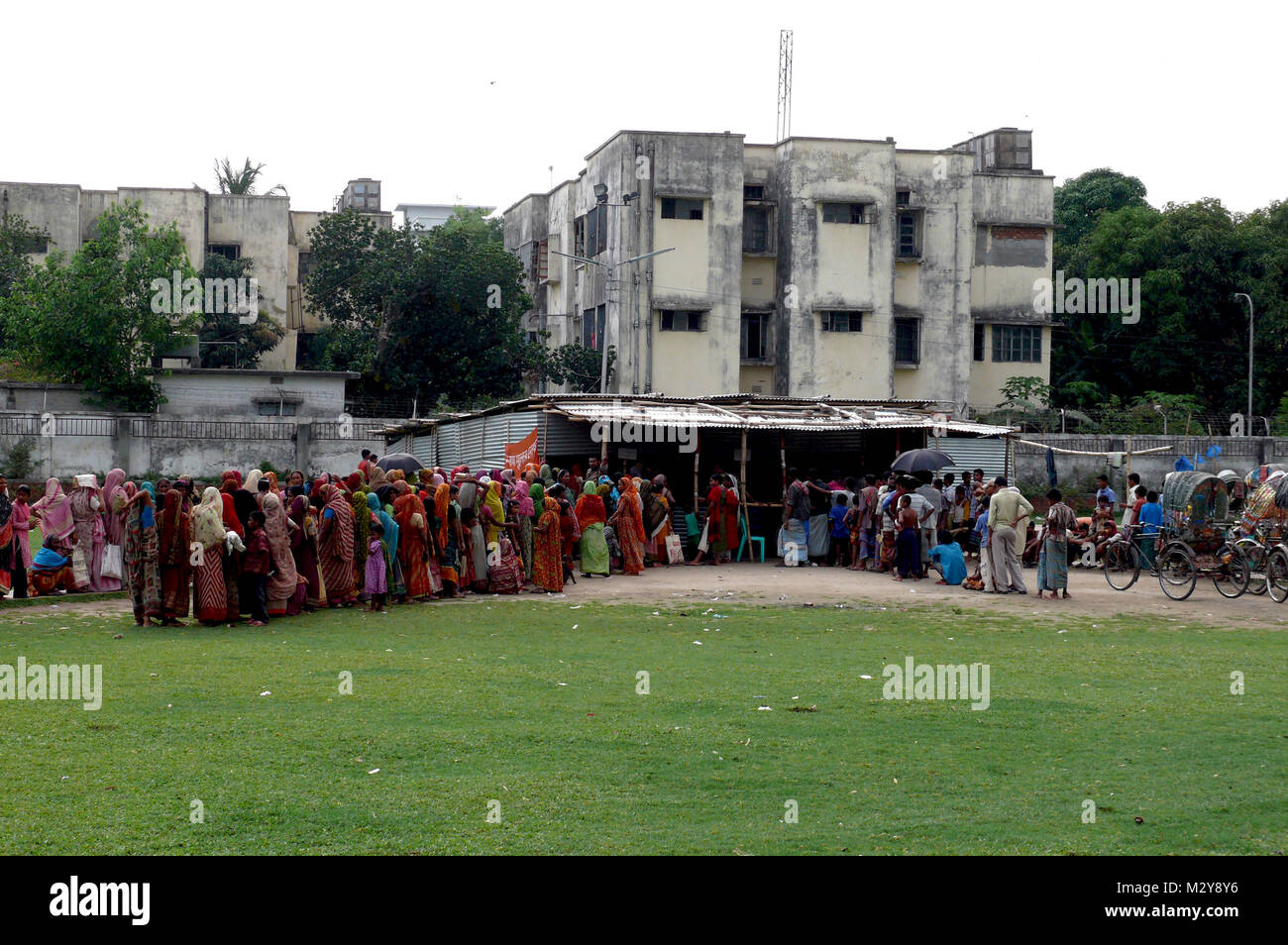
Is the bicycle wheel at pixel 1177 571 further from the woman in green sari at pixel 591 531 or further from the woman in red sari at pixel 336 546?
the woman in red sari at pixel 336 546

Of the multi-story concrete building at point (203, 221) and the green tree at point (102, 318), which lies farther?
the multi-story concrete building at point (203, 221)

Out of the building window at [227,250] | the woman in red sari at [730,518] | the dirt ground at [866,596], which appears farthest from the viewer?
the building window at [227,250]

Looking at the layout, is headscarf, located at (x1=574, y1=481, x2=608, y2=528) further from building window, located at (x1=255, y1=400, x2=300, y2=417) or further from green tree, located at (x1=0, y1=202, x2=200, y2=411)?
green tree, located at (x1=0, y1=202, x2=200, y2=411)

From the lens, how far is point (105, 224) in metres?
36.2

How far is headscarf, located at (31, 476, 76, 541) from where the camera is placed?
56.2 feet

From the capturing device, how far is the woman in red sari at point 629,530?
21.6m

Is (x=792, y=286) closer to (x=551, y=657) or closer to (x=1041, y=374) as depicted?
(x=1041, y=374)

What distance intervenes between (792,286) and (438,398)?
11.1 metres

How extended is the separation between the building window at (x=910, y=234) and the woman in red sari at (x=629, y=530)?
873 inches

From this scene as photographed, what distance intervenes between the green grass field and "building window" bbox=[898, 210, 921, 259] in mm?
28778

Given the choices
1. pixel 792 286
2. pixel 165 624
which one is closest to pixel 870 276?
pixel 792 286

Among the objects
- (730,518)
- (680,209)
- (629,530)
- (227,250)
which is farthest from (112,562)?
(227,250)

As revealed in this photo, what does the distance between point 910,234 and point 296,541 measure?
29591 millimetres

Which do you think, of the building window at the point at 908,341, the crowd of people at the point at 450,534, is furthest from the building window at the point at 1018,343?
the crowd of people at the point at 450,534
